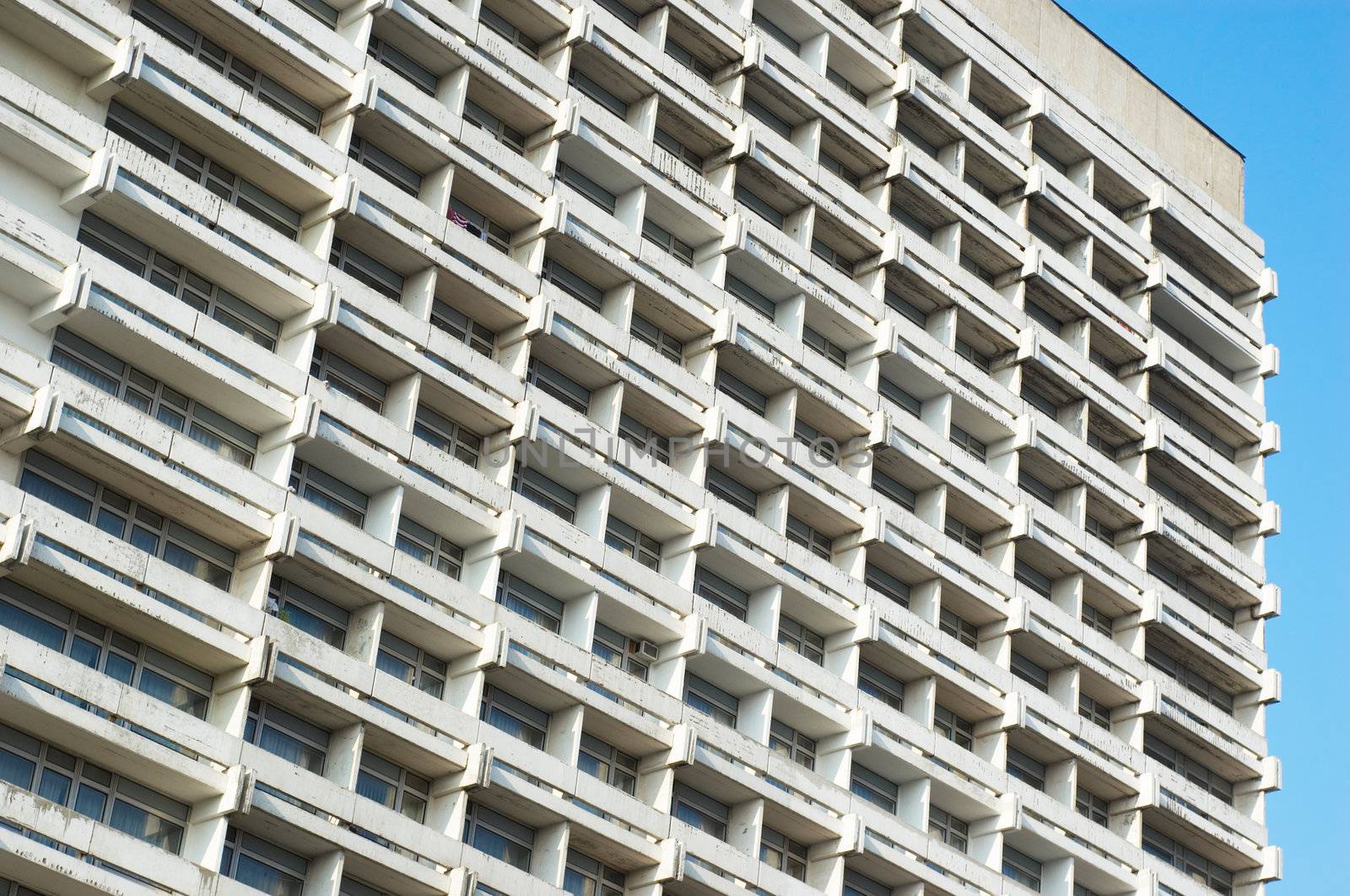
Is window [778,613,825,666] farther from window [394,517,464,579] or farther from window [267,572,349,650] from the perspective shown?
window [267,572,349,650]

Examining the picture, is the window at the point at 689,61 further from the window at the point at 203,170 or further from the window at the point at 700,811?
the window at the point at 700,811

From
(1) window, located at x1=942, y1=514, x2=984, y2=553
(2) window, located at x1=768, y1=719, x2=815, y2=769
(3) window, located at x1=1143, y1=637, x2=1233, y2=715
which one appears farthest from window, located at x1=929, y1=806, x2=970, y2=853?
(3) window, located at x1=1143, y1=637, x2=1233, y2=715

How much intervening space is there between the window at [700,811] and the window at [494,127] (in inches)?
640

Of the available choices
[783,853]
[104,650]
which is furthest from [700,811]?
[104,650]

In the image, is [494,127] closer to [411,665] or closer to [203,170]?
[203,170]

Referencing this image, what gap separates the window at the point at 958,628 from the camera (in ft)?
197

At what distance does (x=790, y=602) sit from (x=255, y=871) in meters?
16.6

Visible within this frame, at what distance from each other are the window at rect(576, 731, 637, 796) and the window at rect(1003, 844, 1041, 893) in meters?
12.8

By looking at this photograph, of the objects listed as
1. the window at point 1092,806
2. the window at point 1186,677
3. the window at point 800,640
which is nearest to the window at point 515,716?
the window at point 800,640

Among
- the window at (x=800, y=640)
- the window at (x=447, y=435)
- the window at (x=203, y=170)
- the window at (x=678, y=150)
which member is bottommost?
Result: the window at (x=800, y=640)

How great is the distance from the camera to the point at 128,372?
45375mm

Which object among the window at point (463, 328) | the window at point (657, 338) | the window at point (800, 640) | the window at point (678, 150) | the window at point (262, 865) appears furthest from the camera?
the window at point (678, 150)

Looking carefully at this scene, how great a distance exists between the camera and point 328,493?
4791 centimetres

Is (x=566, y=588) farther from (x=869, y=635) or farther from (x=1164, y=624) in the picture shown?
(x=1164, y=624)
